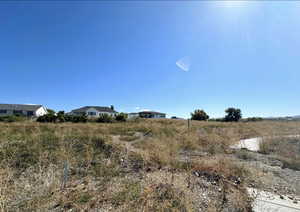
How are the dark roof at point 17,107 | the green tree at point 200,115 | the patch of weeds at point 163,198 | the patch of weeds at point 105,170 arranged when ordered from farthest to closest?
1. the dark roof at point 17,107
2. the green tree at point 200,115
3. the patch of weeds at point 105,170
4. the patch of weeds at point 163,198

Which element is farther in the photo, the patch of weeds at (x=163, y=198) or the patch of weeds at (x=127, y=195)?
the patch of weeds at (x=127, y=195)

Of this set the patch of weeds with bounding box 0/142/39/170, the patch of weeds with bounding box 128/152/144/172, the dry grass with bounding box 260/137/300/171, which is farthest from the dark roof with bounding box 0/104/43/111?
the dry grass with bounding box 260/137/300/171

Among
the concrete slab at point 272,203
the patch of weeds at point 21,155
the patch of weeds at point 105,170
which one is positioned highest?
the patch of weeds at point 21,155

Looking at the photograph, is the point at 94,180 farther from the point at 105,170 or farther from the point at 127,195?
the point at 127,195

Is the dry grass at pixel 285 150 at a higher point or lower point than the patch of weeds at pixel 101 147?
lower

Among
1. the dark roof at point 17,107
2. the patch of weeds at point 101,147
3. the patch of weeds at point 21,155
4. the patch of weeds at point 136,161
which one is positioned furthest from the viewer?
the dark roof at point 17,107

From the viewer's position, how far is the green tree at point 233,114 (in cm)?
3078

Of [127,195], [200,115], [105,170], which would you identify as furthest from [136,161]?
[200,115]

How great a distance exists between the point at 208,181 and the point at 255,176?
114 cm

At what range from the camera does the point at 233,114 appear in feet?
102

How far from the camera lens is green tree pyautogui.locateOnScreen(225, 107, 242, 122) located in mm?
30781

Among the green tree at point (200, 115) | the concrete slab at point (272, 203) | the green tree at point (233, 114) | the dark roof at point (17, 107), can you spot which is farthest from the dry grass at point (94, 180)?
the dark roof at point (17, 107)

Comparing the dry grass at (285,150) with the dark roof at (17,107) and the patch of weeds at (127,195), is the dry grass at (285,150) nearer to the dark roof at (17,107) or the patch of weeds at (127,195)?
the patch of weeds at (127,195)

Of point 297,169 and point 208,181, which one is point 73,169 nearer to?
point 208,181
